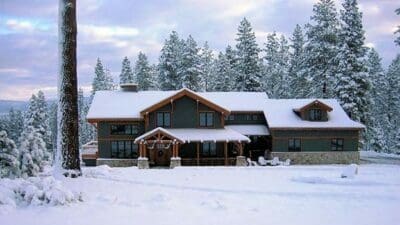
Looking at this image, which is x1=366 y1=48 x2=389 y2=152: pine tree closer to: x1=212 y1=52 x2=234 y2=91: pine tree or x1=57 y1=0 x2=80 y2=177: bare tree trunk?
x1=212 y1=52 x2=234 y2=91: pine tree

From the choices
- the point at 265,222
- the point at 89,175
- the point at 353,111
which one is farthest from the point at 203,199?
the point at 353,111

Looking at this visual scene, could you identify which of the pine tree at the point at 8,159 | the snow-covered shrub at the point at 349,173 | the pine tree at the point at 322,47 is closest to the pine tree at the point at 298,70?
the pine tree at the point at 322,47

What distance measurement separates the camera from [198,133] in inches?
1495

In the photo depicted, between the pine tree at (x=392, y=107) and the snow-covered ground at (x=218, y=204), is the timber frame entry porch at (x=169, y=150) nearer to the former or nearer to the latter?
the snow-covered ground at (x=218, y=204)

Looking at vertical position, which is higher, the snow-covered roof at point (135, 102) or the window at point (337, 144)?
the snow-covered roof at point (135, 102)

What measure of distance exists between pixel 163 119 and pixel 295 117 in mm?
12500

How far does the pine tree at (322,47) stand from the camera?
5022 cm

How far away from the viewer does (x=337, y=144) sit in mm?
41750

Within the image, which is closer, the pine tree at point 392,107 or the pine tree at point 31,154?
the pine tree at point 31,154

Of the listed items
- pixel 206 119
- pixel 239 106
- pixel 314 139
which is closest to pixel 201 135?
pixel 206 119

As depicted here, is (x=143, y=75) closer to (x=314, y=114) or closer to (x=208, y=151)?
(x=208, y=151)

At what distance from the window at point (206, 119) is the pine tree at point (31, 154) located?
2472 centimetres

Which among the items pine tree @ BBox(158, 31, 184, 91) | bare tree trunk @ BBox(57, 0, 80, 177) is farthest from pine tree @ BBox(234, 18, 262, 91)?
bare tree trunk @ BBox(57, 0, 80, 177)

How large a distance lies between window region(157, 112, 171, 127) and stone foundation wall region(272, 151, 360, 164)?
32.7 feet
